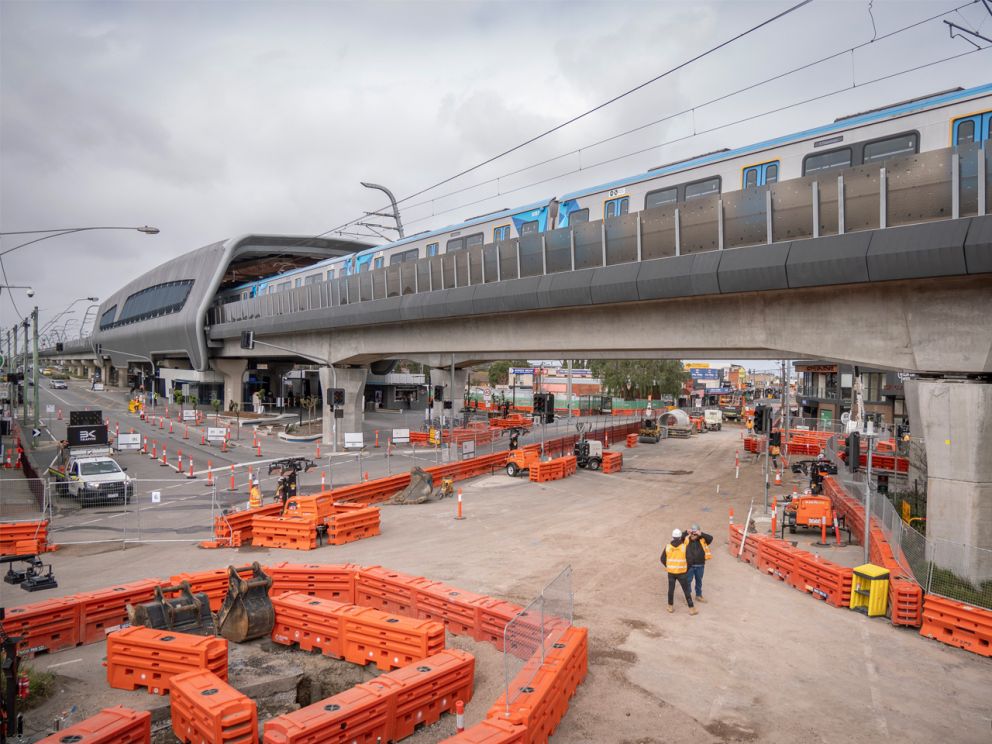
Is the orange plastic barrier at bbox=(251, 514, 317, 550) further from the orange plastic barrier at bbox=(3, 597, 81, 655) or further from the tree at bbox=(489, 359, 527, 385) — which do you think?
the tree at bbox=(489, 359, 527, 385)

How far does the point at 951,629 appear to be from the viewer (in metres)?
10.8

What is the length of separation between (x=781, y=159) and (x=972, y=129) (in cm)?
419

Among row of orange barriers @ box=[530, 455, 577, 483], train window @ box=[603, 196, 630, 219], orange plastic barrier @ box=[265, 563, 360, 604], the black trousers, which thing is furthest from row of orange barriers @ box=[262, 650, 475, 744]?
row of orange barriers @ box=[530, 455, 577, 483]

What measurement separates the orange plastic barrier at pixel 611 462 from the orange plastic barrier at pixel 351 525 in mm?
15370

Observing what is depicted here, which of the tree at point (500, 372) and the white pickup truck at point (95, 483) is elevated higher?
the tree at point (500, 372)

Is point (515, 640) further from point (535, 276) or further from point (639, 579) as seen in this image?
point (535, 276)

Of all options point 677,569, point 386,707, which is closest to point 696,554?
point 677,569

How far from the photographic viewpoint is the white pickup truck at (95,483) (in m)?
22.6

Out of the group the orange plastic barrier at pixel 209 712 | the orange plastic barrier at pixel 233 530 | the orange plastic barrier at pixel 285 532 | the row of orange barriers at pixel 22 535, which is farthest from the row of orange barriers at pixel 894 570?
the row of orange barriers at pixel 22 535

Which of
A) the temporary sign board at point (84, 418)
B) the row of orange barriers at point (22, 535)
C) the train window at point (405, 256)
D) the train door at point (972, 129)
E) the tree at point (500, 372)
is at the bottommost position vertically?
the row of orange barriers at point (22, 535)

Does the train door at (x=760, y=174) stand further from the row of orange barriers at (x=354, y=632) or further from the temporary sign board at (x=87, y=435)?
the temporary sign board at (x=87, y=435)

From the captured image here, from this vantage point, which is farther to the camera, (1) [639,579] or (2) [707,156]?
(2) [707,156]

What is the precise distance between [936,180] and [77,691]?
17.2 metres

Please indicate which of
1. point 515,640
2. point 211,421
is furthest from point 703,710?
point 211,421
